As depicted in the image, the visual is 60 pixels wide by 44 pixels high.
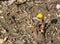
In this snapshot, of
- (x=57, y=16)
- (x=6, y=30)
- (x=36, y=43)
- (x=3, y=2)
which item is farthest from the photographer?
(x=3, y=2)

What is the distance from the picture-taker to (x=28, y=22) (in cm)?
299

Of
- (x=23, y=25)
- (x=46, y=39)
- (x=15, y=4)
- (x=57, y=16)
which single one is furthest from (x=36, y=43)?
(x=15, y=4)

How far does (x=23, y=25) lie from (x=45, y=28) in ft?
0.93

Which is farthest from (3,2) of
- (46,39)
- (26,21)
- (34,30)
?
(46,39)

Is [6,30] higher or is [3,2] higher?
[3,2]

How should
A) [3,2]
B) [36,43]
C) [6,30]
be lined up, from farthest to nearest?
[3,2]
[6,30]
[36,43]

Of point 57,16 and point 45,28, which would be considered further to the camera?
point 57,16

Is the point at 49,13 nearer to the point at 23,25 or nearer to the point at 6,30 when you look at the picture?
the point at 23,25

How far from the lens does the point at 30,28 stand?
9.52 feet

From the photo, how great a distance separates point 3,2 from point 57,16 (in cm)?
81

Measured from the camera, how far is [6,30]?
2887 mm

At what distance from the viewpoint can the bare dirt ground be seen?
2773mm

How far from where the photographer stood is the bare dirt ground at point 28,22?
2.77m

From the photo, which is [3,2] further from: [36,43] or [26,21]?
[36,43]
